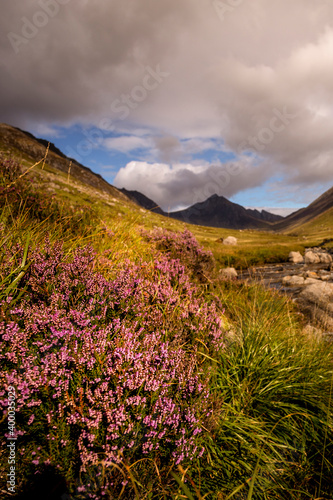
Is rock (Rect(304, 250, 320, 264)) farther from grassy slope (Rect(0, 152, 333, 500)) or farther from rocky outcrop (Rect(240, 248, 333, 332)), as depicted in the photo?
grassy slope (Rect(0, 152, 333, 500))

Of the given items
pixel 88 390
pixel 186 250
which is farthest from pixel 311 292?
pixel 88 390

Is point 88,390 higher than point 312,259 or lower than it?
higher

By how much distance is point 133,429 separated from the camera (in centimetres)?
163

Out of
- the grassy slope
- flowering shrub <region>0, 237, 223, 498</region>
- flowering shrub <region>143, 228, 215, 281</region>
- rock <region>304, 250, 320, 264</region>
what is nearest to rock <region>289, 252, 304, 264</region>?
rock <region>304, 250, 320, 264</region>

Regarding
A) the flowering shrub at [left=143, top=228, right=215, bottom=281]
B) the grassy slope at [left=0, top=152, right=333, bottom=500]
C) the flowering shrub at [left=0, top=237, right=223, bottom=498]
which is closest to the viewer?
the flowering shrub at [left=0, top=237, right=223, bottom=498]

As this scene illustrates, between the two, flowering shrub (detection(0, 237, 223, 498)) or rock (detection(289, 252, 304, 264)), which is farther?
rock (detection(289, 252, 304, 264))

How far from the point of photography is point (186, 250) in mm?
6387

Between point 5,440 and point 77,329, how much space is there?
804mm

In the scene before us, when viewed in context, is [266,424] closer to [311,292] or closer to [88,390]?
[88,390]

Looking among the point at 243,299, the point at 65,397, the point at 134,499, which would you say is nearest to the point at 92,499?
the point at 134,499

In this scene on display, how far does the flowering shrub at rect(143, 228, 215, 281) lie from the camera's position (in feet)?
20.3

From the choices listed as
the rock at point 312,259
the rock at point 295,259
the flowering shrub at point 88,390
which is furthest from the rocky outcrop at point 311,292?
the flowering shrub at point 88,390

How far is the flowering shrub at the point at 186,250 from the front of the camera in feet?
20.3

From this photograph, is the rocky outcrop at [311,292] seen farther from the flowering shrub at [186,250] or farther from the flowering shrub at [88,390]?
the flowering shrub at [88,390]
